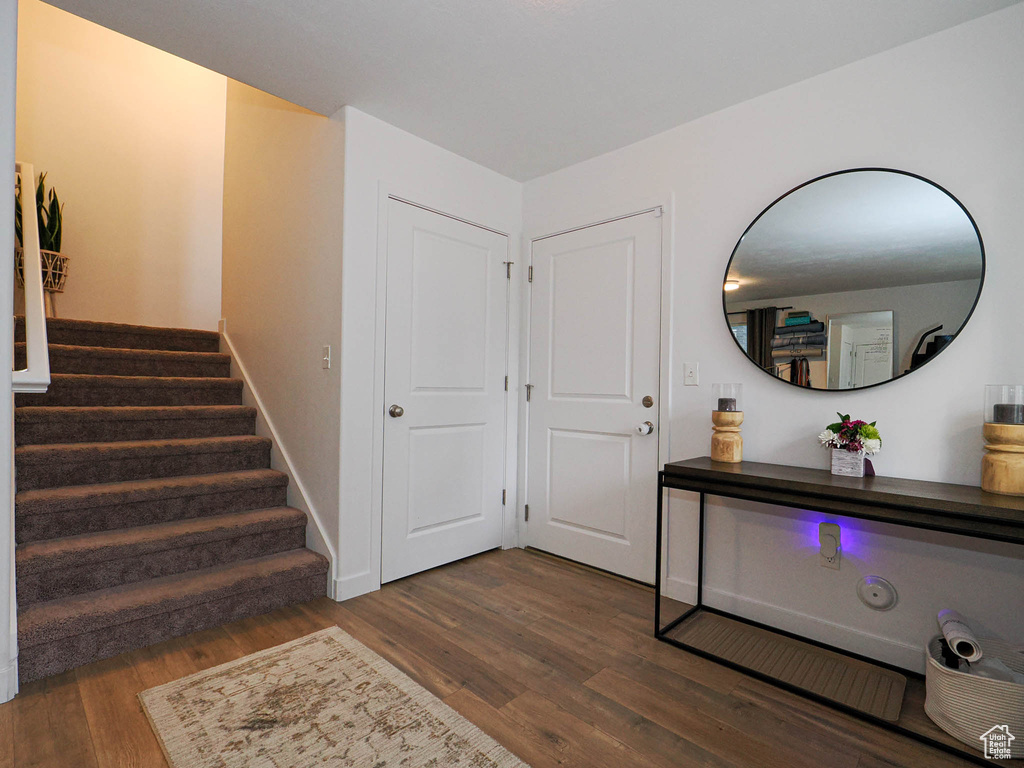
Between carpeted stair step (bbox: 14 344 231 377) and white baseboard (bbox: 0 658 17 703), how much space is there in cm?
182

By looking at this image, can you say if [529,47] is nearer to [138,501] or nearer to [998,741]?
[138,501]

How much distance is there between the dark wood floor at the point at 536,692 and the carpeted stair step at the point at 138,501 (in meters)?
0.65

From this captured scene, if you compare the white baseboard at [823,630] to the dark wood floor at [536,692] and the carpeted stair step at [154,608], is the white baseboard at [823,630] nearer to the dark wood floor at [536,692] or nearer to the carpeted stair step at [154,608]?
the dark wood floor at [536,692]

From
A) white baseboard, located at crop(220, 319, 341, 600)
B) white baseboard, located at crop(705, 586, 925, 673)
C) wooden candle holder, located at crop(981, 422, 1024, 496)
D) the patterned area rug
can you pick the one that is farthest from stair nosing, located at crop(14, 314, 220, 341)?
wooden candle holder, located at crop(981, 422, 1024, 496)

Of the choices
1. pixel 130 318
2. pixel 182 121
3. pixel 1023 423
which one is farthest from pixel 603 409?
pixel 182 121

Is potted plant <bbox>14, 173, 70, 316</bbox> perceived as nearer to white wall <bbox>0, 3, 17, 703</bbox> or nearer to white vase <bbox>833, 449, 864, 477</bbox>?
white wall <bbox>0, 3, 17, 703</bbox>

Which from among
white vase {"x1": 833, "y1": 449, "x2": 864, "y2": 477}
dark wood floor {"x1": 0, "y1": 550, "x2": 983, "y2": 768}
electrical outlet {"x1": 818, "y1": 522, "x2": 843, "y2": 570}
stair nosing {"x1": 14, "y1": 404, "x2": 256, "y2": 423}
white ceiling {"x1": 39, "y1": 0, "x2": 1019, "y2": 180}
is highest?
white ceiling {"x1": 39, "y1": 0, "x2": 1019, "y2": 180}

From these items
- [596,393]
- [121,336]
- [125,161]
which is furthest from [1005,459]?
[125,161]

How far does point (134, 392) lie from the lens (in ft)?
10.1

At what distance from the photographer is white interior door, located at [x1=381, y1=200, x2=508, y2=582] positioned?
2756 mm

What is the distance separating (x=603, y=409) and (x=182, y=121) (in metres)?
4.26

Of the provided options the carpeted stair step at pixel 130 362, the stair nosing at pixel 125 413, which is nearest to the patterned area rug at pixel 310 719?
the stair nosing at pixel 125 413

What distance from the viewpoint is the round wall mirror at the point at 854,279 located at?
189 cm

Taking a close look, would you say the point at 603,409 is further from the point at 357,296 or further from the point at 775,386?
the point at 357,296
